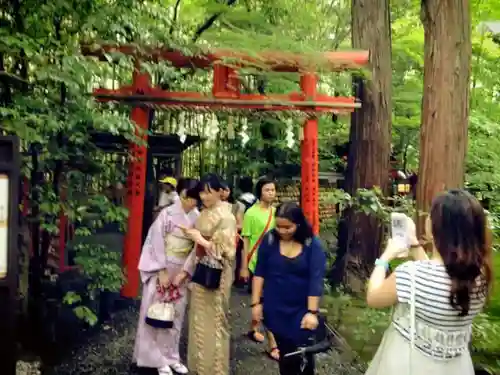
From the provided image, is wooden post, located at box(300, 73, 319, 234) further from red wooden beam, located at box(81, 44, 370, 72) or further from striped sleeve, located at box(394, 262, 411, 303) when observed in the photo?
striped sleeve, located at box(394, 262, 411, 303)

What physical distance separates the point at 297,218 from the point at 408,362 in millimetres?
1672

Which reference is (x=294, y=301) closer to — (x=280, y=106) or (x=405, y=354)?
(x=405, y=354)

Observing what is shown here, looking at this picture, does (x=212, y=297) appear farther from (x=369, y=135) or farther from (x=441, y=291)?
(x=369, y=135)

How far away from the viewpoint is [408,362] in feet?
10.5

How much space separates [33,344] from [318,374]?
308 centimetres

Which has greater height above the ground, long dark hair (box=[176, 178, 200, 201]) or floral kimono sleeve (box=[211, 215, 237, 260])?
long dark hair (box=[176, 178, 200, 201])

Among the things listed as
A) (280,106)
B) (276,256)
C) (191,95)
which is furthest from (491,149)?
(276,256)

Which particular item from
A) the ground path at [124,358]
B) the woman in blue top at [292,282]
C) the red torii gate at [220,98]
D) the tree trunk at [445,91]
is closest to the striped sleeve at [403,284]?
the woman in blue top at [292,282]

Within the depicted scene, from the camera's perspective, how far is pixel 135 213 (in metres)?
9.61

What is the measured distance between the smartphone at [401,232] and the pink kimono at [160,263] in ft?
10.1

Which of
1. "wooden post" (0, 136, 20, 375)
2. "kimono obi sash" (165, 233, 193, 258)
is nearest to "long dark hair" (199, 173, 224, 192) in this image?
"kimono obi sash" (165, 233, 193, 258)

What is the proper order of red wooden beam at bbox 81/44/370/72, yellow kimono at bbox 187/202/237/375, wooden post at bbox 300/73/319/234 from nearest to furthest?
yellow kimono at bbox 187/202/237/375 < red wooden beam at bbox 81/44/370/72 < wooden post at bbox 300/73/319/234

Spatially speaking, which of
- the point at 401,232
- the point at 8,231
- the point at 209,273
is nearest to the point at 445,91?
the point at 209,273

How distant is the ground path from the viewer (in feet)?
21.4
